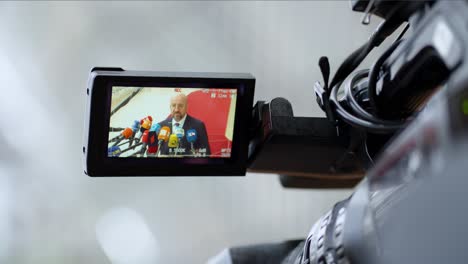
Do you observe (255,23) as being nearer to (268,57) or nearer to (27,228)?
(268,57)

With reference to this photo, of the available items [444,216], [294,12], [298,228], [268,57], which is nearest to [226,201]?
[298,228]

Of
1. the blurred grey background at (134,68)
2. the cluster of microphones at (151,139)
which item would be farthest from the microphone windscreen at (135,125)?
the blurred grey background at (134,68)

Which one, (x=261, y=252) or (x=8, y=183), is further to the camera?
→ (x=8, y=183)

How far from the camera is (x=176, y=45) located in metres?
1.39

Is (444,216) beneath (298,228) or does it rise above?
above

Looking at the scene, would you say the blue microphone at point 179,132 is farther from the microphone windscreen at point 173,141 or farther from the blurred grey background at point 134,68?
the blurred grey background at point 134,68

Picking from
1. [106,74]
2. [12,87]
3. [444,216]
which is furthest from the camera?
[12,87]

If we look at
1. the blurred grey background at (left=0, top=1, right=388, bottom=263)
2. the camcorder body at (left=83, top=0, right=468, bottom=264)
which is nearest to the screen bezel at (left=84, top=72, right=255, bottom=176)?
the camcorder body at (left=83, top=0, right=468, bottom=264)

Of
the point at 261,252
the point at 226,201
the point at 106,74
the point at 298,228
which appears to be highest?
the point at 106,74

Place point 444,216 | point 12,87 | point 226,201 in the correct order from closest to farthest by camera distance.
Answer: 1. point 444,216
2. point 12,87
3. point 226,201

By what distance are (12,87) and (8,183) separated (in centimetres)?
19

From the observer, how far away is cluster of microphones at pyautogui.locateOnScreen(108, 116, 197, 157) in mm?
876

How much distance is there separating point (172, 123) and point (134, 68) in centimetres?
50

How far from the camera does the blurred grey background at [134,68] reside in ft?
4.33
